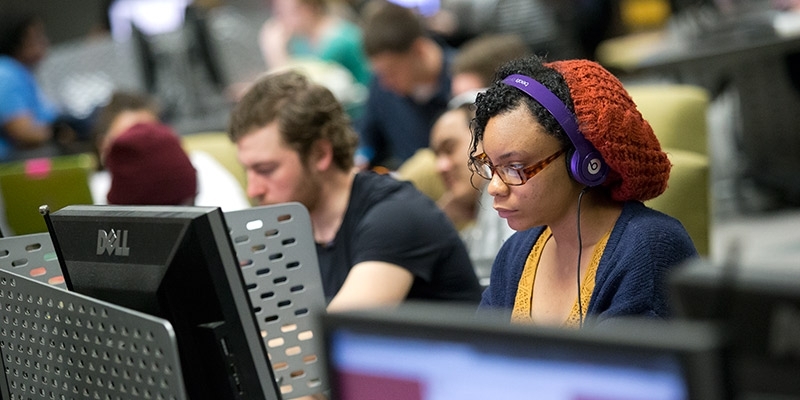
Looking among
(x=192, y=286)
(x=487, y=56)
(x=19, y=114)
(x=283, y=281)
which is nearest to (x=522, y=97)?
(x=283, y=281)

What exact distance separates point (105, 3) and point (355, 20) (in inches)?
110

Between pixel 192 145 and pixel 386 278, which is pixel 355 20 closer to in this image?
pixel 192 145

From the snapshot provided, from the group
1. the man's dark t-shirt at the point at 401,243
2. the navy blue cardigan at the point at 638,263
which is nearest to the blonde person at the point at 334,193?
the man's dark t-shirt at the point at 401,243

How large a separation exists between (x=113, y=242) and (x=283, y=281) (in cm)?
29

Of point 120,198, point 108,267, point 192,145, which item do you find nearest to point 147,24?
point 192,145

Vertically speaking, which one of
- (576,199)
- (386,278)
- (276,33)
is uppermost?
(276,33)

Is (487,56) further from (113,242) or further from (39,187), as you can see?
(113,242)

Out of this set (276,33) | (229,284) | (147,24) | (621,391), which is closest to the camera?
(621,391)

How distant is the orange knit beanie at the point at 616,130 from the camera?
5.35 ft

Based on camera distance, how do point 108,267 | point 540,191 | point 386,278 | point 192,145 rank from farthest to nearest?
1. point 192,145
2. point 386,278
3. point 540,191
4. point 108,267

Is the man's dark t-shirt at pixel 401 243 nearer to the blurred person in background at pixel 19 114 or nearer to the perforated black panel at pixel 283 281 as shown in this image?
the perforated black panel at pixel 283 281

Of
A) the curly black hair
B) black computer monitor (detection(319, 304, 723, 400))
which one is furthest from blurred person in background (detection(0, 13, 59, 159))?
black computer monitor (detection(319, 304, 723, 400))

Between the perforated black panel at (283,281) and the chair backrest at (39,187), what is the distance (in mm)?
2188

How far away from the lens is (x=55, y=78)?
8.04m
